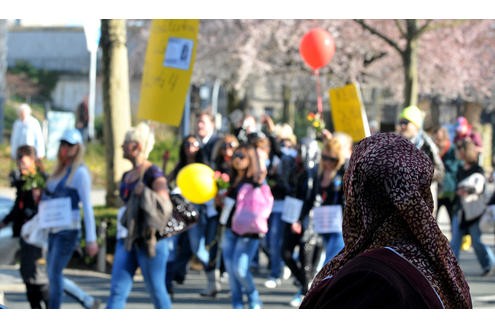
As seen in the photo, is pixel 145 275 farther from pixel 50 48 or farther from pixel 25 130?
pixel 50 48

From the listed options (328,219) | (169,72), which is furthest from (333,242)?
(169,72)

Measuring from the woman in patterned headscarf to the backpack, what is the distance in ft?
Result: 19.5

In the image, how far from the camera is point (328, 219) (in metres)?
9.35

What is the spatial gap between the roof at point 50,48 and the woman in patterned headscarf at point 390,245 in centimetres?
5228

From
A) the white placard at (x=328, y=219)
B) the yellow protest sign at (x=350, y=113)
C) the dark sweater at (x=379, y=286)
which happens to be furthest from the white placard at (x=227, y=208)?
the dark sweater at (x=379, y=286)

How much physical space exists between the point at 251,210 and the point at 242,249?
35 cm

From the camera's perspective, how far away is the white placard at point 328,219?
9320 millimetres

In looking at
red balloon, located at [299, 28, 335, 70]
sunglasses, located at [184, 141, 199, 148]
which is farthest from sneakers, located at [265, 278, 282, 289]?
red balloon, located at [299, 28, 335, 70]

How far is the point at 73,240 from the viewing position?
8.15m

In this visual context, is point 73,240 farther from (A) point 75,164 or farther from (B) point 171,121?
(B) point 171,121

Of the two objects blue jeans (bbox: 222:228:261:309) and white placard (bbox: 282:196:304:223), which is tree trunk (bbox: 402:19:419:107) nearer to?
white placard (bbox: 282:196:304:223)

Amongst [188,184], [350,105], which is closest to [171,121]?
[188,184]

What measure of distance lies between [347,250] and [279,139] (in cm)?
1003
